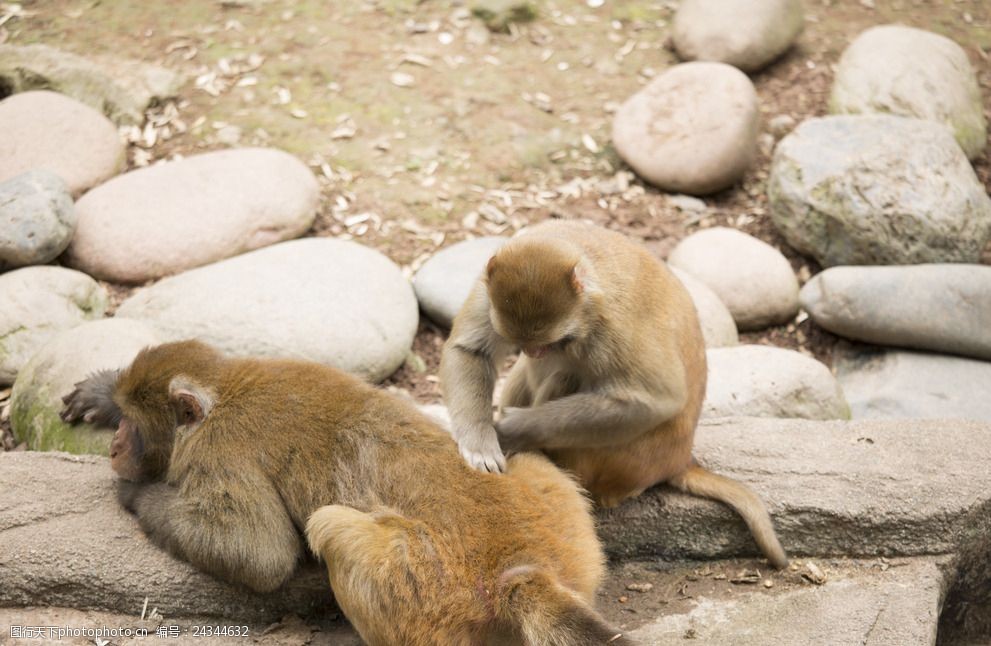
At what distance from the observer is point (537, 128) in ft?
34.8

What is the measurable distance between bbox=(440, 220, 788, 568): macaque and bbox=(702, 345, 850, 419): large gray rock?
1785 mm

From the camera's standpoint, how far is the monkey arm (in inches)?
177

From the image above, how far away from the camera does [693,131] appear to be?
9.98 meters

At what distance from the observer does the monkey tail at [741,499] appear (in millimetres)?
5176

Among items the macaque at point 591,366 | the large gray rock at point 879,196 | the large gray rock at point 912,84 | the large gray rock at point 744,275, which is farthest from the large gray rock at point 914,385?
the macaque at point 591,366

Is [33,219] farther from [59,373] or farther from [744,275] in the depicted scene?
[744,275]

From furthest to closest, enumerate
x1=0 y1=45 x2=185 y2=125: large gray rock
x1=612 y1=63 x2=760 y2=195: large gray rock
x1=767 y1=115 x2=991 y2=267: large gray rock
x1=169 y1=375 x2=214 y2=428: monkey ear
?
x1=612 y1=63 x2=760 y2=195: large gray rock
x1=0 y1=45 x2=185 y2=125: large gray rock
x1=767 y1=115 x2=991 y2=267: large gray rock
x1=169 y1=375 x2=214 y2=428: monkey ear

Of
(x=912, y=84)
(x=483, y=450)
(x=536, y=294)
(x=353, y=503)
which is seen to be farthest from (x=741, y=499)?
(x=912, y=84)

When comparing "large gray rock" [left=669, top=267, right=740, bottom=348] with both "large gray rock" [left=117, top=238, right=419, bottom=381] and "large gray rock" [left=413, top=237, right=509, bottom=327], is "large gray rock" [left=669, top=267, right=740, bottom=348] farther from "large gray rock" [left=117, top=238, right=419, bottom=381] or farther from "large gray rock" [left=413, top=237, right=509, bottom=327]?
"large gray rock" [left=117, top=238, right=419, bottom=381]

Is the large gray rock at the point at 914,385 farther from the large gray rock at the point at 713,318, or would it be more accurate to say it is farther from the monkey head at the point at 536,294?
the monkey head at the point at 536,294

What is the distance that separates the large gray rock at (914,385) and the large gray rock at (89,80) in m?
6.85

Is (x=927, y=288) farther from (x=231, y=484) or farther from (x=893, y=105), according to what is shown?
(x=231, y=484)

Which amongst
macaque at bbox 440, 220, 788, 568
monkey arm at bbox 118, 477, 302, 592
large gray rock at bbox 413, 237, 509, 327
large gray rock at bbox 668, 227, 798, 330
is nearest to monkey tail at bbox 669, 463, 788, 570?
macaque at bbox 440, 220, 788, 568

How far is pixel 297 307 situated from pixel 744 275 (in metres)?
3.85
